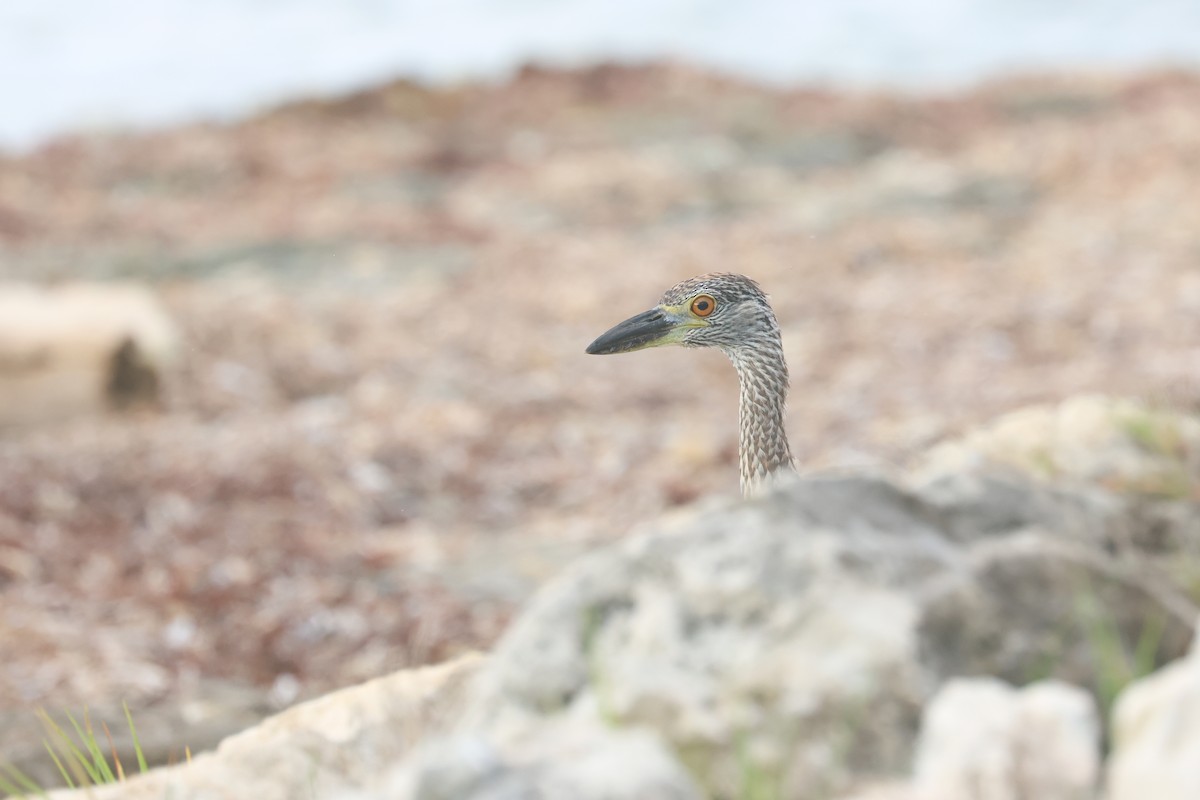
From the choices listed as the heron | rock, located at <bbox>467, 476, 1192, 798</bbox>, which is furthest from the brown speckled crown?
rock, located at <bbox>467, 476, 1192, 798</bbox>

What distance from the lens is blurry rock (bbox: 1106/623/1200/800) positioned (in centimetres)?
136

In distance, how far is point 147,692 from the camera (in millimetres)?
4945

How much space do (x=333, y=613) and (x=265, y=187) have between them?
42.0 feet

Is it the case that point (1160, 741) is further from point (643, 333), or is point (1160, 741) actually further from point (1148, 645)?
point (643, 333)

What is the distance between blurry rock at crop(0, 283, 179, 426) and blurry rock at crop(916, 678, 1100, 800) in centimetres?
771

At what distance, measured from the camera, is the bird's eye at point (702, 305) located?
352 centimetres

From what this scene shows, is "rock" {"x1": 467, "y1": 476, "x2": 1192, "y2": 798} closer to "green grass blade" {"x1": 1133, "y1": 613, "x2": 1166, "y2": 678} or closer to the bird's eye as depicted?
"green grass blade" {"x1": 1133, "y1": 613, "x2": 1166, "y2": 678}

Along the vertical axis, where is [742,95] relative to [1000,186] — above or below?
above

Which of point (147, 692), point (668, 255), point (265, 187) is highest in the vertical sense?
point (265, 187)

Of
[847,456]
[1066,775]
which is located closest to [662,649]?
[1066,775]

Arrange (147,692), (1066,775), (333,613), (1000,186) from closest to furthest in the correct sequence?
(1066,775) < (147,692) < (333,613) < (1000,186)

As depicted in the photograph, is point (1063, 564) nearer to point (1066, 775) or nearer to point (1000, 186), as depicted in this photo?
point (1066, 775)

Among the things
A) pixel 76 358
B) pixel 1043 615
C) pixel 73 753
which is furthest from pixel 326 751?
pixel 76 358

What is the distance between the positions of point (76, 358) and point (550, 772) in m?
7.71
